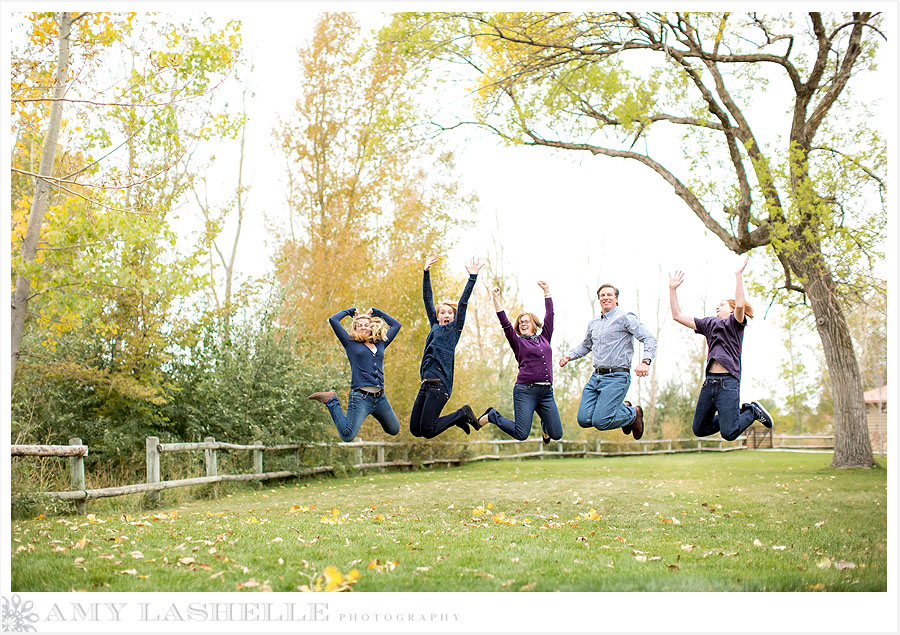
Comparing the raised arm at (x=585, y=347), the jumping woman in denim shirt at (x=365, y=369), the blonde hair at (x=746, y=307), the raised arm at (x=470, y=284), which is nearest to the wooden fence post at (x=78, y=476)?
the jumping woman in denim shirt at (x=365, y=369)

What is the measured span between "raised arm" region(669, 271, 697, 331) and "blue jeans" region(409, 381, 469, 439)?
180 cm

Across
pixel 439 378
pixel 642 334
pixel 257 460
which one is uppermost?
pixel 642 334

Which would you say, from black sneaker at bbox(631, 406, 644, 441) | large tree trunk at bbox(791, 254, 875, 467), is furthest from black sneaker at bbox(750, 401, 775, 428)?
large tree trunk at bbox(791, 254, 875, 467)

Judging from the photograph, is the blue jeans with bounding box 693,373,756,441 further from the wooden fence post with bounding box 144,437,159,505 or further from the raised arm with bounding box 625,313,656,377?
the wooden fence post with bounding box 144,437,159,505

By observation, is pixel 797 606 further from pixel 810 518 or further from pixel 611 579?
pixel 810 518

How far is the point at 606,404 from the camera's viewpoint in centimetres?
584

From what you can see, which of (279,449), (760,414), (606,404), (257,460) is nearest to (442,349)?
(606,404)

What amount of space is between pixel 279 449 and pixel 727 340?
8091 millimetres

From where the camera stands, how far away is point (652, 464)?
1631 centimetres

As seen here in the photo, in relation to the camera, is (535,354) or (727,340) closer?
(727,340)

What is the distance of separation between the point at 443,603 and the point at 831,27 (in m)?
8.77

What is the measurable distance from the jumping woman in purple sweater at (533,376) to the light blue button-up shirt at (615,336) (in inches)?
9.8

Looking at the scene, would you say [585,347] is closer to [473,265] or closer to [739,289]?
[473,265]

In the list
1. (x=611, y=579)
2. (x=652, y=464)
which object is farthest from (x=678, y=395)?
(x=611, y=579)
